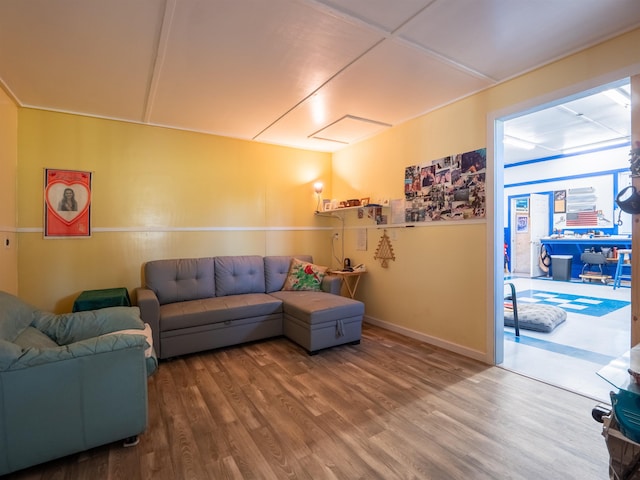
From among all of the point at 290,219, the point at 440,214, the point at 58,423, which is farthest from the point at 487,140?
the point at 58,423

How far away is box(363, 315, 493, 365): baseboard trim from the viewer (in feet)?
9.71

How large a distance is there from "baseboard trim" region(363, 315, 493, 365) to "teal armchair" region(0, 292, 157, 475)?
2.73 meters

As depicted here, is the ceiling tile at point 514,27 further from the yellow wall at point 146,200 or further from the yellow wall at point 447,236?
the yellow wall at point 146,200

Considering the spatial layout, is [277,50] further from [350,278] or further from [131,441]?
[350,278]

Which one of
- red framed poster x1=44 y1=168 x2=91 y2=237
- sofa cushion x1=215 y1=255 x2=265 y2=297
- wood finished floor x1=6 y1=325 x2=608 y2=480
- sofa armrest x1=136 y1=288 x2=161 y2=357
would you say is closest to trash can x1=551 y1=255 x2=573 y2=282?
wood finished floor x1=6 y1=325 x2=608 y2=480

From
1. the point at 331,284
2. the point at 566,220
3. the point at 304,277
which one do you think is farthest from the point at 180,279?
the point at 566,220

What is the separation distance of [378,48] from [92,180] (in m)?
3.16

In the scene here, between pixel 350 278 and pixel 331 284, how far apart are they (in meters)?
0.66

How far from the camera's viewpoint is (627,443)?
98cm

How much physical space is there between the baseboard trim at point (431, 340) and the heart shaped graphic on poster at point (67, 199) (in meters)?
3.61

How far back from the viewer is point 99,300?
9.54 feet

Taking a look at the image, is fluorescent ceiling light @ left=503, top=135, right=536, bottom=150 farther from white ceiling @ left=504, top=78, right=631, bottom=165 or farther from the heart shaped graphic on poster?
the heart shaped graphic on poster

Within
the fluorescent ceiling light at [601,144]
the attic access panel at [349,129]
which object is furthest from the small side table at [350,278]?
the fluorescent ceiling light at [601,144]

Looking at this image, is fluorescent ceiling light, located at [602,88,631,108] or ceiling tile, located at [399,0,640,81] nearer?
ceiling tile, located at [399,0,640,81]
